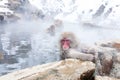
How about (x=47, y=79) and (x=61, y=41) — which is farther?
(x=61, y=41)

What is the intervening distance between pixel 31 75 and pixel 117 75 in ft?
9.43

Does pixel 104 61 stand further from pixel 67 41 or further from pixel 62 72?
pixel 62 72

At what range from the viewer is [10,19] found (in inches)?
2840

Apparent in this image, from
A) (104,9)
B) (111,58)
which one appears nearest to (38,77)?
(111,58)

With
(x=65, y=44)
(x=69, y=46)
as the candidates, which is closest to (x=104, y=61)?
(x=65, y=44)

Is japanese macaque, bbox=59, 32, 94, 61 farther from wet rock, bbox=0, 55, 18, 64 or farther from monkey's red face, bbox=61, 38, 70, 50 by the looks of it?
wet rock, bbox=0, 55, 18, 64

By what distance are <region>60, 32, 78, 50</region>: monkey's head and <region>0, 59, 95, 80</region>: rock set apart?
4.05 metres

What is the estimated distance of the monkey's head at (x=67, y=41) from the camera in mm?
11658

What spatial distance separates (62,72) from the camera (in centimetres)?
705

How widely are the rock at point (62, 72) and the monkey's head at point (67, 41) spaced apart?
4048mm

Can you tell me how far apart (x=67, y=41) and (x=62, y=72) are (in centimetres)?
514

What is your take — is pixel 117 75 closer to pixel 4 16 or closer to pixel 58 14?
pixel 4 16

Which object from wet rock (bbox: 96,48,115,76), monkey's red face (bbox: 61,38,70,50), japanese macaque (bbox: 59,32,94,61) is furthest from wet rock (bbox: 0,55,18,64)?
wet rock (bbox: 96,48,115,76)

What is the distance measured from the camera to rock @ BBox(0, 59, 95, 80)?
22.7 feet
